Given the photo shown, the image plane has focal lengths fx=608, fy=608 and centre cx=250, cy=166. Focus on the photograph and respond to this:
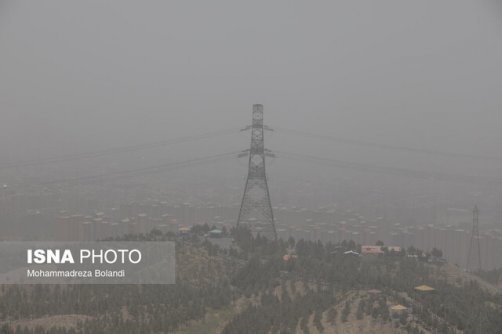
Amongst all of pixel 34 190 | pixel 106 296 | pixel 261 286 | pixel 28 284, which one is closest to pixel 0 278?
pixel 28 284

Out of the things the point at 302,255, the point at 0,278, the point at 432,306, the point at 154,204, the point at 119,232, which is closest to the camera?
the point at 432,306

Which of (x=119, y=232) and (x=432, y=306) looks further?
(x=119, y=232)

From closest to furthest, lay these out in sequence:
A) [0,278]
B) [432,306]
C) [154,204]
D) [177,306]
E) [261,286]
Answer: [432,306] < [177,306] < [261,286] < [0,278] < [154,204]

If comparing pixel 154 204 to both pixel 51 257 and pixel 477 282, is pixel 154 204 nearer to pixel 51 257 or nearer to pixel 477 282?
pixel 51 257

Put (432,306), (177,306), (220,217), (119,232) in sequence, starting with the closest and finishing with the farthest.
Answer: (432,306) → (177,306) → (119,232) → (220,217)

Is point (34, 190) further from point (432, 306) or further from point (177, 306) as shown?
point (432, 306)

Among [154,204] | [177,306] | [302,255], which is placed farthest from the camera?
[154,204]

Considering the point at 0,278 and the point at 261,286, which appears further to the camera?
the point at 0,278

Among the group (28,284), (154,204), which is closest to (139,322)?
(28,284)

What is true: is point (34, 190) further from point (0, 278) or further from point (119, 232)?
point (0, 278)
